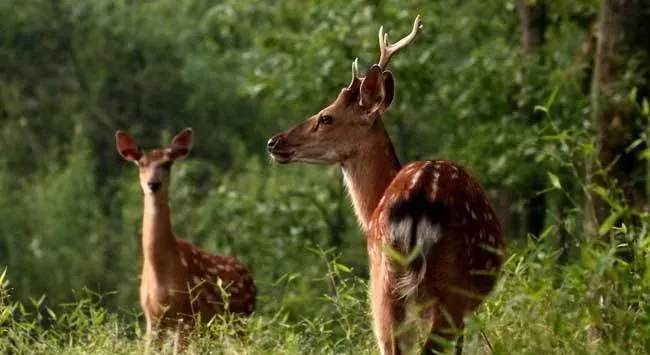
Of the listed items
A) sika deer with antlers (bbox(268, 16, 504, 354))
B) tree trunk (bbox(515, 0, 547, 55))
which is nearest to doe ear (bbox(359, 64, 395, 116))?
sika deer with antlers (bbox(268, 16, 504, 354))

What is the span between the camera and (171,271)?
13.6 m

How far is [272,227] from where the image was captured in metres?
22.7

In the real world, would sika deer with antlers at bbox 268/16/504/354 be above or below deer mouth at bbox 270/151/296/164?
below

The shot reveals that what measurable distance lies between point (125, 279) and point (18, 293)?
1.65m

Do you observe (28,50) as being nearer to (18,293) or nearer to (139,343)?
(18,293)

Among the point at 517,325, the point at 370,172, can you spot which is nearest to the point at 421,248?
the point at 517,325

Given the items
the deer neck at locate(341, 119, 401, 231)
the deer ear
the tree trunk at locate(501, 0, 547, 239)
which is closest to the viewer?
the deer neck at locate(341, 119, 401, 231)

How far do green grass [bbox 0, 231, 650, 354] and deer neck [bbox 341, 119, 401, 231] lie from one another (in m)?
0.39

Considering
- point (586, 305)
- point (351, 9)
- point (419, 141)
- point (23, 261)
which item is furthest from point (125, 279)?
point (586, 305)

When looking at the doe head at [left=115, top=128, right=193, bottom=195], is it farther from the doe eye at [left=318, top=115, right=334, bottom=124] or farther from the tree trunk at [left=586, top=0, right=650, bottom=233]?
the doe eye at [left=318, top=115, right=334, bottom=124]

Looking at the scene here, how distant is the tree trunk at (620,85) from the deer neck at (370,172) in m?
4.18

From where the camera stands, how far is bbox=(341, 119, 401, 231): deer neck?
10875mm

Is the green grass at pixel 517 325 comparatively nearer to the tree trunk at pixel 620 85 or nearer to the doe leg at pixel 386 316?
the doe leg at pixel 386 316

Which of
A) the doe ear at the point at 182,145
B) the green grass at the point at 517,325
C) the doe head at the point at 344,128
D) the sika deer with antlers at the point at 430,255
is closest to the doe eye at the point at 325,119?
the doe head at the point at 344,128
